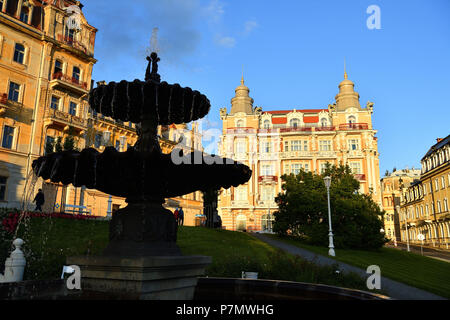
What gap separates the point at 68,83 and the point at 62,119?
11.4ft

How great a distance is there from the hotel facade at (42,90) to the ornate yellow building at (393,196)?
65.6 meters

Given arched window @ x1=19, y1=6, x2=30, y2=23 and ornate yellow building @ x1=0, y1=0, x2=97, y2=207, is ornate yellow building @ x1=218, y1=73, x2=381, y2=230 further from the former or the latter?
arched window @ x1=19, y1=6, x2=30, y2=23

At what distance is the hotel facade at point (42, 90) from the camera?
86.4ft

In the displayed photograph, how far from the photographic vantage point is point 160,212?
594 centimetres

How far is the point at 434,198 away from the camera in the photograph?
170 feet

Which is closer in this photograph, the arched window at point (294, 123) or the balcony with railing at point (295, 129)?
the balcony with railing at point (295, 129)

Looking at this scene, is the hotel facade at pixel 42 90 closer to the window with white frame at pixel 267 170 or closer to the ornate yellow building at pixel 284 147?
the ornate yellow building at pixel 284 147

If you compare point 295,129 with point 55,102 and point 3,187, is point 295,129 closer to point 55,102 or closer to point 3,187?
point 55,102

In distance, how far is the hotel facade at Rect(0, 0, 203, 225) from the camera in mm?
26328

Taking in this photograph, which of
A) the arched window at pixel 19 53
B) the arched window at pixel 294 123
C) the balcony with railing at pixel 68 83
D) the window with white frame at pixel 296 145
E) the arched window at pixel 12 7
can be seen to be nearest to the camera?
the arched window at pixel 19 53

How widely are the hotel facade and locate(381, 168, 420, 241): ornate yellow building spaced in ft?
215

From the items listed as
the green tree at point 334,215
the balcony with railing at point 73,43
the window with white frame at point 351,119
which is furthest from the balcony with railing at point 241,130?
the balcony with railing at point 73,43

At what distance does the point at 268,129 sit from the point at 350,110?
42.2ft

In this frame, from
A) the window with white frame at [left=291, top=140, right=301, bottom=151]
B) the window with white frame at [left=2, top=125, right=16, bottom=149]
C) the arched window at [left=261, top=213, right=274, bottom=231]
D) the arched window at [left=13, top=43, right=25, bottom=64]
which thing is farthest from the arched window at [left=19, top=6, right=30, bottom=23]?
the window with white frame at [left=291, top=140, right=301, bottom=151]
